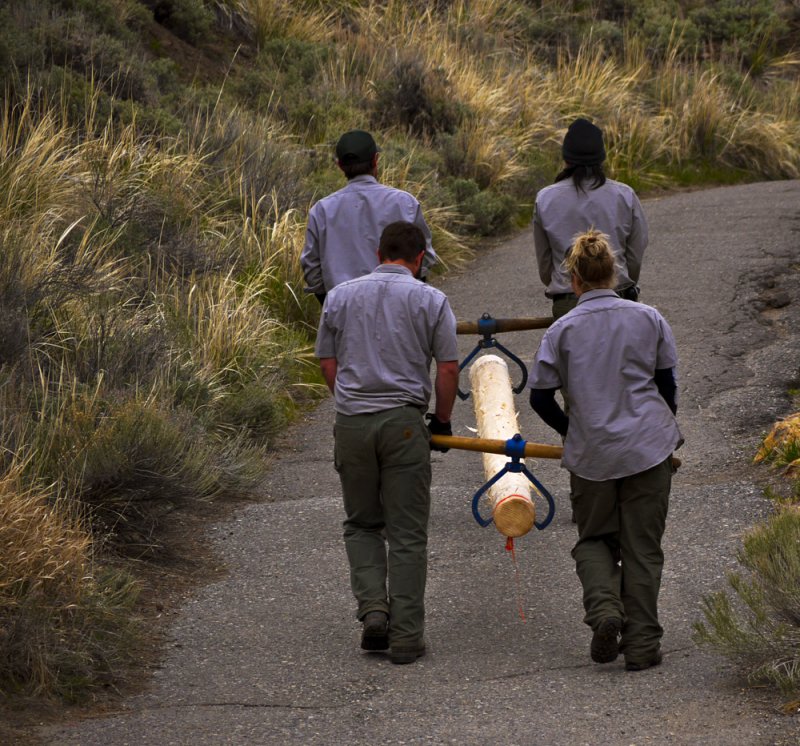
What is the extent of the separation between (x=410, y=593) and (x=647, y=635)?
3.13ft

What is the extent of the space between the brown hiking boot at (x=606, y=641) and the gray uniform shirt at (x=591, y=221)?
2.25 metres

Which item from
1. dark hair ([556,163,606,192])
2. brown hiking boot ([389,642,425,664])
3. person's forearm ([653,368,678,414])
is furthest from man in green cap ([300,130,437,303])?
brown hiking boot ([389,642,425,664])

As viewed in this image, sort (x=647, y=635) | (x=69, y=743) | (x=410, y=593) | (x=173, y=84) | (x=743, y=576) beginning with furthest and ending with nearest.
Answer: (x=173, y=84)
(x=743, y=576)
(x=410, y=593)
(x=647, y=635)
(x=69, y=743)

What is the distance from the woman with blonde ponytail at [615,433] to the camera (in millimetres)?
4996

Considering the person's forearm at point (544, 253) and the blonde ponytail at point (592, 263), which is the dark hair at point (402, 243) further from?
the person's forearm at point (544, 253)

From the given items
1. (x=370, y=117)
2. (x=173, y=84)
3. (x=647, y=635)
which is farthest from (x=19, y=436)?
(x=370, y=117)

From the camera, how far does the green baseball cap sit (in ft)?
20.9

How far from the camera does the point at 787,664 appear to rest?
4598 mm

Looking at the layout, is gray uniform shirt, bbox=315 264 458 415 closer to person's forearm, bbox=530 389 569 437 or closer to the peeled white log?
person's forearm, bbox=530 389 569 437

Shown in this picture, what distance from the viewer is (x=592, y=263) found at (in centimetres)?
511

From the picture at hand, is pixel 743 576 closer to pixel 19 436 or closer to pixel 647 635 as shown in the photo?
pixel 647 635

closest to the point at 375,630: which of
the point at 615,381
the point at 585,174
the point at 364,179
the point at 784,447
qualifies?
the point at 615,381

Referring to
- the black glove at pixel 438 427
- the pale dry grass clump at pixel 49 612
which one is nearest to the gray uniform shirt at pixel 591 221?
the black glove at pixel 438 427

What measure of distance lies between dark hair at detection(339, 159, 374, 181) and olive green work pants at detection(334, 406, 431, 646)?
1.55 meters
